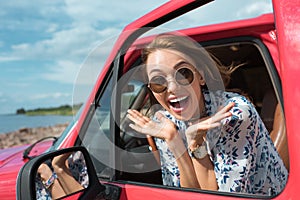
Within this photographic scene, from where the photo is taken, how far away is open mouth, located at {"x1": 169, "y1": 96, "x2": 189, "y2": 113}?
1368 mm

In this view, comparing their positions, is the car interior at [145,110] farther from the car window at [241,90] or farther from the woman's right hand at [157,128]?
the woman's right hand at [157,128]

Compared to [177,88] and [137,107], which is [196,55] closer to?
[177,88]

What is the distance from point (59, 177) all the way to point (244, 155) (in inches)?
38.3

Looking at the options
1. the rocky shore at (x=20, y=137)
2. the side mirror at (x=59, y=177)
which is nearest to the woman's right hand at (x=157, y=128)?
the side mirror at (x=59, y=177)

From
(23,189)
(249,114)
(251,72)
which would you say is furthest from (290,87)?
(251,72)

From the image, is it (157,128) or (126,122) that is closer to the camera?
(157,128)

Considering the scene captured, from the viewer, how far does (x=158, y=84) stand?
1.42 meters

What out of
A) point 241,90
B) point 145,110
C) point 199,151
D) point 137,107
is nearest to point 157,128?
point 199,151

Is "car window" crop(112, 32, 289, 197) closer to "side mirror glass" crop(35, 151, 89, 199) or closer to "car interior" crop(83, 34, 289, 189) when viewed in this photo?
"car interior" crop(83, 34, 289, 189)

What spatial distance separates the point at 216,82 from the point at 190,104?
227 mm

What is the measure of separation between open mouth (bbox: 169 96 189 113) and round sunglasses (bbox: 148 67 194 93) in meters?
0.06

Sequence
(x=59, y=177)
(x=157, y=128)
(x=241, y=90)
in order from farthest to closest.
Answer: (x=241, y=90) < (x=59, y=177) < (x=157, y=128)

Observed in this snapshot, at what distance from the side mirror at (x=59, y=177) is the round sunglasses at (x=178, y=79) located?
0.47m

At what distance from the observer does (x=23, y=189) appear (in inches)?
49.4
